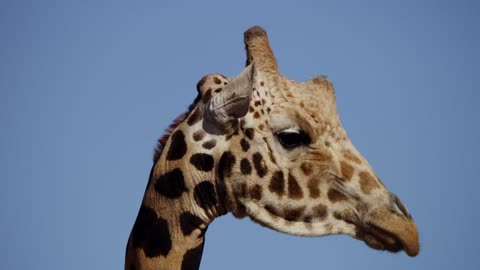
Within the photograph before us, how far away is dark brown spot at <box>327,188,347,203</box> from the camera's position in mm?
7631

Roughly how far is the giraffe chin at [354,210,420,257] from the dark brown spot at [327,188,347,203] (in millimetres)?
318

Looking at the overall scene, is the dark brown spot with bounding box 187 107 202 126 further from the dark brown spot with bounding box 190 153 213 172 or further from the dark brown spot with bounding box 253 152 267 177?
the dark brown spot with bounding box 253 152 267 177

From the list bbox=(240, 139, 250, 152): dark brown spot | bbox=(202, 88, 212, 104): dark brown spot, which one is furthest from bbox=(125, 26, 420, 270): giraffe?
bbox=(202, 88, 212, 104): dark brown spot

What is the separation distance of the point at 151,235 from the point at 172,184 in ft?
1.72

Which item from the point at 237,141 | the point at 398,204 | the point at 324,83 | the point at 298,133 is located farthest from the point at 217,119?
the point at 398,204

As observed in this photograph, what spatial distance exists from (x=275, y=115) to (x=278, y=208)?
896 mm

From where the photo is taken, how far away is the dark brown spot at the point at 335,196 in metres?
7.63

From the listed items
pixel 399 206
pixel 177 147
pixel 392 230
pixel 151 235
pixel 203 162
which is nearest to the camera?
pixel 392 230

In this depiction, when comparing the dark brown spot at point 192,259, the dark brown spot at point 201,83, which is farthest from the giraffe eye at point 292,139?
the dark brown spot at point 192,259

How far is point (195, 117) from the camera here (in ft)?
26.6

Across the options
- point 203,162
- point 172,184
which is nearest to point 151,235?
point 172,184

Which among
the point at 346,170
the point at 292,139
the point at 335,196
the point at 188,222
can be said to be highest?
the point at 292,139

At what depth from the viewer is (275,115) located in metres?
7.84

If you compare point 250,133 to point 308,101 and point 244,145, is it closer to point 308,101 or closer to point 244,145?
point 244,145
